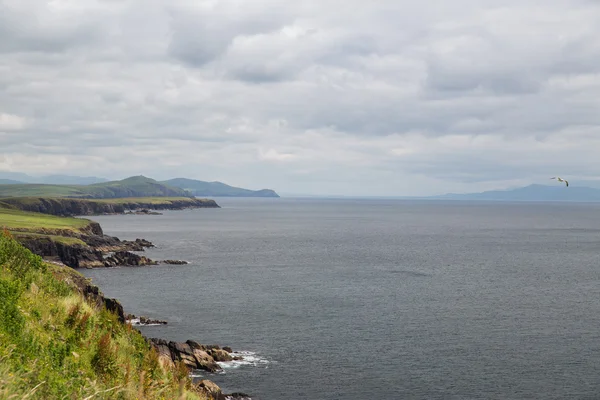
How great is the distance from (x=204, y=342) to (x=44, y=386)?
55.4 meters

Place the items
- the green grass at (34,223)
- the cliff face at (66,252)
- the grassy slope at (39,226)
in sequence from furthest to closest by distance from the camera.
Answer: the green grass at (34,223), the grassy slope at (39,226), the cliff face at (66,252)

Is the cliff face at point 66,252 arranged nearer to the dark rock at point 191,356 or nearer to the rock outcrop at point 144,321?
the rock outcrop at point 144,321

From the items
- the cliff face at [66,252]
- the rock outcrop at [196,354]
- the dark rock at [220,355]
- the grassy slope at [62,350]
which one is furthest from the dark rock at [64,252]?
the grassy slope at [62,350]

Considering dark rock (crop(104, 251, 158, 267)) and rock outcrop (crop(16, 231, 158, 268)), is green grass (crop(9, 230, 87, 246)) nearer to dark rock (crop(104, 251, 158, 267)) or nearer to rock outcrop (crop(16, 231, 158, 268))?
rock outcrop (crop(16, 231, 158, 268))

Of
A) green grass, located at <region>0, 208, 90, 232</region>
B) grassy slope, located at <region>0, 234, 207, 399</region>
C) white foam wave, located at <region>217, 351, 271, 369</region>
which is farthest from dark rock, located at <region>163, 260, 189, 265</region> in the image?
grassy slope, located at <region>0, 234, 207, 399</region>

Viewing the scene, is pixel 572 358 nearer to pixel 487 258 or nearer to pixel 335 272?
pixel 335 272

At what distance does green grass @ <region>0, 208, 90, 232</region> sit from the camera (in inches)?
5650

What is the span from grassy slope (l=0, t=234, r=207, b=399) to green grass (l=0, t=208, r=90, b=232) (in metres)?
125

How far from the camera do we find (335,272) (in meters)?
121

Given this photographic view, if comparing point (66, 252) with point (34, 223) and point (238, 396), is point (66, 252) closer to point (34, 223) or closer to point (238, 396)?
point (34, 223)

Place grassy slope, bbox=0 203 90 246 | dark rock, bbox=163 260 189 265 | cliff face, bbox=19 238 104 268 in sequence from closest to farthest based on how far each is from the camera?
cliff face, bbox=19 238 104 268
grassy slope, bbox=0 203 90 246
dark rock, bbox=163 260 189 265

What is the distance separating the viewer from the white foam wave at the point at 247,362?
57.2m

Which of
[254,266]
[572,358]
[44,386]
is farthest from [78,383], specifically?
[254,266]

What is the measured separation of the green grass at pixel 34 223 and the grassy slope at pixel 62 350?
124738mm
